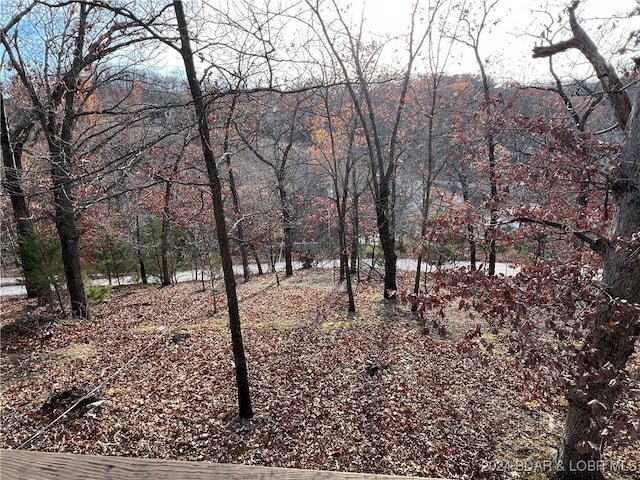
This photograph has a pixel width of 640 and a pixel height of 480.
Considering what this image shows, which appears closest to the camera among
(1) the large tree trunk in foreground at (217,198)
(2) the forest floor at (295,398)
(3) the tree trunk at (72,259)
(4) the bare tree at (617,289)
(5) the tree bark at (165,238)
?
(4) the bare tree at (617,289)

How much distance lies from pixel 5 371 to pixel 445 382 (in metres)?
8.07

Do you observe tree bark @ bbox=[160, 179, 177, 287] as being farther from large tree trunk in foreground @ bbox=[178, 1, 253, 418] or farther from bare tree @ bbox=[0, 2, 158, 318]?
large tree trunk in foreground @ bbox=[178, 1, 253, 418]

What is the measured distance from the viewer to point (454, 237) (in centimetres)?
316

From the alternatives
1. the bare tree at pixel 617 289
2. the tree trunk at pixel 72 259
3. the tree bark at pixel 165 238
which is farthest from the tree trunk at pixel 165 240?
the bare tree at pixel 617 289

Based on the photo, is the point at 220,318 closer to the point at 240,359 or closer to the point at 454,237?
the point at 240,359

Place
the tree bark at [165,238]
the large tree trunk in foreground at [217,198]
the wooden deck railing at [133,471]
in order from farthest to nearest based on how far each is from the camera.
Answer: the tree bark at [165,238] < the large tree trunk in foreground at [217,198] < the wooden deck railing at [133,471]

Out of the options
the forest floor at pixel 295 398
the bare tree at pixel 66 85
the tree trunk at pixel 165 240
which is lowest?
the forest floor at pixel 295 398

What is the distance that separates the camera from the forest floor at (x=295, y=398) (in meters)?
4.33

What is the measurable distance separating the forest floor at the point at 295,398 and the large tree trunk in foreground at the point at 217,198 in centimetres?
62

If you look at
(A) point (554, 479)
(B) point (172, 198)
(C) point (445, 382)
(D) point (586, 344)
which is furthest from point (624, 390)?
(B) point (172, 198)

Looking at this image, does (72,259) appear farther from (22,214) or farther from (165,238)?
(165,238)

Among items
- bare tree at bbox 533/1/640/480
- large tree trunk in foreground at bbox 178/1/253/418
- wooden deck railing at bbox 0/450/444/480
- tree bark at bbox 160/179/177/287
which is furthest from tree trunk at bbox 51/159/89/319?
bare tree at bbox 533/1/640/480

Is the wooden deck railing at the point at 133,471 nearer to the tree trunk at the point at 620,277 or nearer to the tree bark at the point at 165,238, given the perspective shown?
the tree trunk at the point at 620,277

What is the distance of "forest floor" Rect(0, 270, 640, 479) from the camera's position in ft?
14.2
